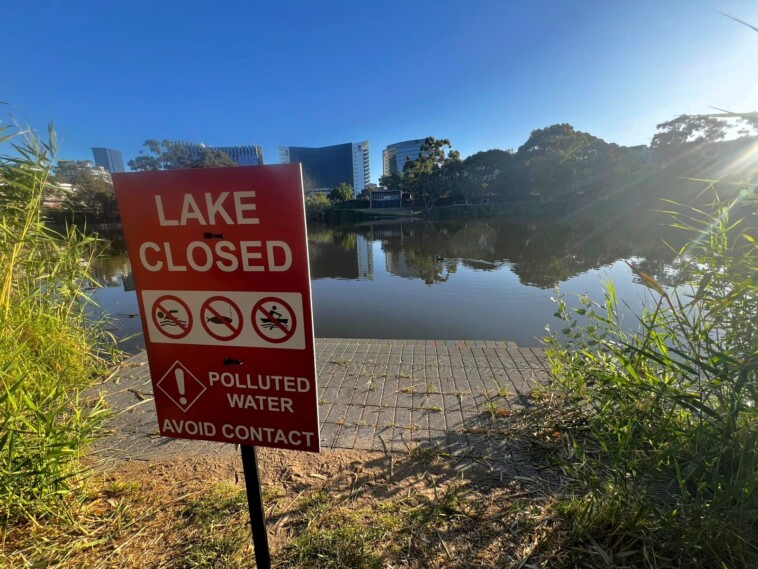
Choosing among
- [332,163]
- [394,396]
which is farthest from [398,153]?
[394,396]

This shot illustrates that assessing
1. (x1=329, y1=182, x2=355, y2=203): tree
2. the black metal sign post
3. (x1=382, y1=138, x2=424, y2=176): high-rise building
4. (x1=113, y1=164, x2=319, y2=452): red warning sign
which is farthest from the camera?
(x1=382, y1=138, x2=424, y2=176): high-rise building

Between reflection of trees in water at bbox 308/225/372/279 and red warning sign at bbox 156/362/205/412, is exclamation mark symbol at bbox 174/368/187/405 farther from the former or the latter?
reflection of trees in water at bbox 308/225/372/279

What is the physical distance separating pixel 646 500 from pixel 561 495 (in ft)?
1.59

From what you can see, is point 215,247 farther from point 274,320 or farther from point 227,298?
point 274,320

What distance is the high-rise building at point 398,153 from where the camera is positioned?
102m

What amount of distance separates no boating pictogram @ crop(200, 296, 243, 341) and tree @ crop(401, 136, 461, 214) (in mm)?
44671

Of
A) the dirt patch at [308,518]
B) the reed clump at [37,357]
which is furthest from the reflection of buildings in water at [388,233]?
the dirt patch at [308,518]

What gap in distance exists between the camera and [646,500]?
134 cm

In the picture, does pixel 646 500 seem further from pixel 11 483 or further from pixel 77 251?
pixel 77 251

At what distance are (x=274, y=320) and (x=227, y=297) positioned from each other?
16 cm

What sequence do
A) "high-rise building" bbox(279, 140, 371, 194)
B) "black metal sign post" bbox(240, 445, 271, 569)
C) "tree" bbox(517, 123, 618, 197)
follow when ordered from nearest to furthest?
"black metal sign post" bbox(240, 445, 271, 569) < "tree" bbox(517, 123, 618, 197) < "high-rise building" bbox(279, 140, 371, 194)

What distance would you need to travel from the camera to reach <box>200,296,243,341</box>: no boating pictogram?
1.04m

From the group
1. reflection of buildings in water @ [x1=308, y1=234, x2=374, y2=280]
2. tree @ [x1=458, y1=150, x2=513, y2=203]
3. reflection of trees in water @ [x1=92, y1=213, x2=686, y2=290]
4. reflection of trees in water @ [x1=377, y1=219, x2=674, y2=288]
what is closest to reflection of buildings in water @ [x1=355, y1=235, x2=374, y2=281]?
reflection of buildings in water @ [x1=308, y1=234, x2=374, y2=280]

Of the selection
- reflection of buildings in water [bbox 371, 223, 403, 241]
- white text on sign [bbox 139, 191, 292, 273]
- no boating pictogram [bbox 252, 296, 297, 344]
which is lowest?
reflection of buildings in water [bbox 371, 223, 403, 241]
